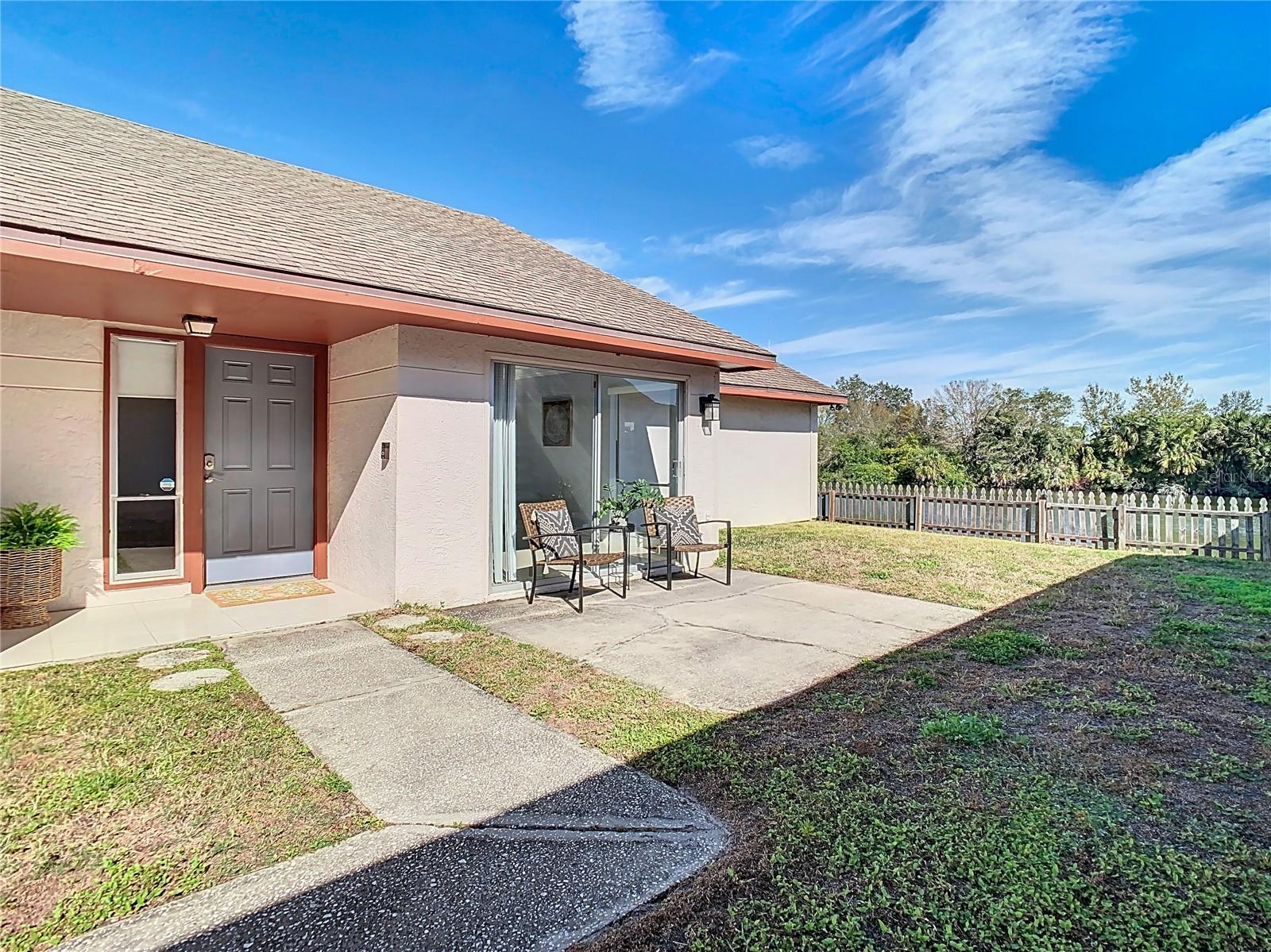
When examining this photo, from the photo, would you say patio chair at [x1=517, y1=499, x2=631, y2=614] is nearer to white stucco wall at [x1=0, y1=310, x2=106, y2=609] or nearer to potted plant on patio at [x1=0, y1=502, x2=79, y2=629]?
potted plant on patio at [x1=0, y1=502, x2=79, y2=629]

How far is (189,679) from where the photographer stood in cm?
419

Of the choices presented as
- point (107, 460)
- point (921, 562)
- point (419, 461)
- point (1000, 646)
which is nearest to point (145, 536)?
point (107, 460)

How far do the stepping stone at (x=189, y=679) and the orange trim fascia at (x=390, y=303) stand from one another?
8.78 ft

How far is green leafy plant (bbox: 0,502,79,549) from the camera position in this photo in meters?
5.16

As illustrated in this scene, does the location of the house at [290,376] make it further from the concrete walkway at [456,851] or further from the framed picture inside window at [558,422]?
the concrete walkway at [456,851]

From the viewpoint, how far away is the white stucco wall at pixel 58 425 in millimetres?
5617

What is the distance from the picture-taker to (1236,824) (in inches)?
102

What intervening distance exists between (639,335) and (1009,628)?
4.59 m

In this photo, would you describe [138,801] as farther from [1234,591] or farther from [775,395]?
[775,395]

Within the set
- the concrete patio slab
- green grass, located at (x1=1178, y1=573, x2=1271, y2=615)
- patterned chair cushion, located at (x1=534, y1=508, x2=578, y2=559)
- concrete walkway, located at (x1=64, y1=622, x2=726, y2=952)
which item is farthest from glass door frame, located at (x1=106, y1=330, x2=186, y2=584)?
green grass, located at (x1=1178, y1=573, x2=1271, y2=615)

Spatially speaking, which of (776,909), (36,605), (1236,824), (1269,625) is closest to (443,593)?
(36,605)

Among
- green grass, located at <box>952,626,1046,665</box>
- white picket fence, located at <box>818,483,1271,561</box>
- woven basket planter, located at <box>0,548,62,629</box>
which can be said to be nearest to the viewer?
green grass, located at <box>952,626,1046,665</box>

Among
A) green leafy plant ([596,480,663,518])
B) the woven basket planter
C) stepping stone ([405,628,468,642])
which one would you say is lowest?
stepping stone ([405,628,468,642])

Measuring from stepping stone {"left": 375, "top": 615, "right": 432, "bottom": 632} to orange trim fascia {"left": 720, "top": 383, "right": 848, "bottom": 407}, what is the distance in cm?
809
